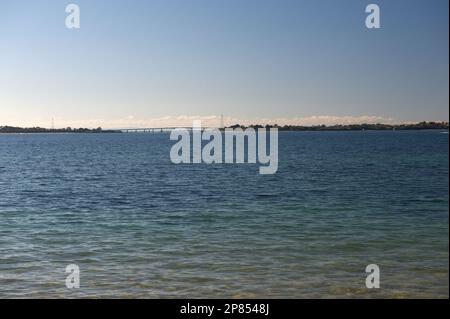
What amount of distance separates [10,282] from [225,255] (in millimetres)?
7162

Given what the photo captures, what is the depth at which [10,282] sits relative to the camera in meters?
14.8

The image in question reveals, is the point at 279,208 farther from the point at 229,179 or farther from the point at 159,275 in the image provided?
the point at 229,179

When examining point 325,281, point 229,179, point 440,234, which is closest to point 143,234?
point 325,281

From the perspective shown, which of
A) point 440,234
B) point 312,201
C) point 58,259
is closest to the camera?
point 58,259

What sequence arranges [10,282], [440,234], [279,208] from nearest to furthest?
[10,282], [440,234], [279,208]

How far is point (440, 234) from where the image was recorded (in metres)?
22.2

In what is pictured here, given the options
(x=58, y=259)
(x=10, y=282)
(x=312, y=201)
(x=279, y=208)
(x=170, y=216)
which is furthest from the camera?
(x=312, y=201)
